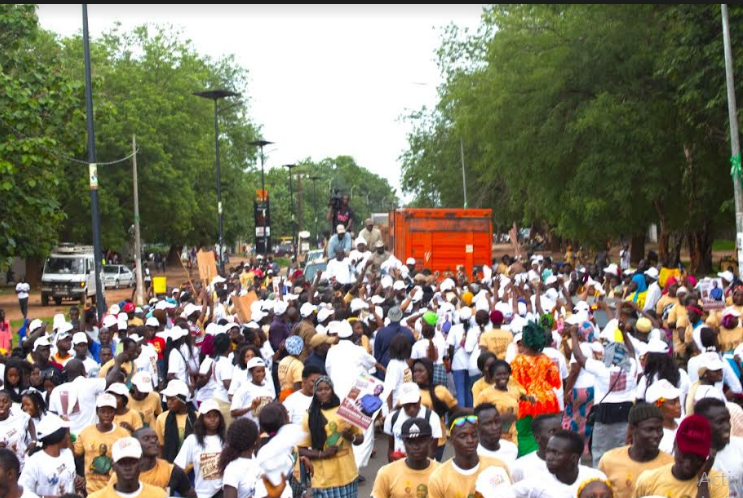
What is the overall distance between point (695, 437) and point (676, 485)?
0.87 ft

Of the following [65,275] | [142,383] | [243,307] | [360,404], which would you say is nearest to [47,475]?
[142,383]

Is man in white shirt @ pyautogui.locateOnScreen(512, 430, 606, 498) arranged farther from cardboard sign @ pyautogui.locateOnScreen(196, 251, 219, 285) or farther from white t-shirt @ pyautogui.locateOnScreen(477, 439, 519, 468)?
cardboard sign @ pyautogui.locateOnScreen(196, 251, 219, 285)

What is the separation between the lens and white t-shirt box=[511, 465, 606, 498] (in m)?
5.34

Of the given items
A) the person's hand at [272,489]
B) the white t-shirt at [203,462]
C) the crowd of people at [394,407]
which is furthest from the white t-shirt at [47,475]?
the person's hand at [272,489]

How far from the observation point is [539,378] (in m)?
8.62

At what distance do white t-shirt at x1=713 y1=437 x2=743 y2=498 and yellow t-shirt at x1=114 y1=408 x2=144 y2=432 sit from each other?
13.9ft

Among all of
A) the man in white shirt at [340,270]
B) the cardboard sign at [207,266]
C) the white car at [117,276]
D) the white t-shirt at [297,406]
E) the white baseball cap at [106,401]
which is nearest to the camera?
the white baseball cap at [106,401]

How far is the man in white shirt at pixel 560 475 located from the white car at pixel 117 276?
160 feet

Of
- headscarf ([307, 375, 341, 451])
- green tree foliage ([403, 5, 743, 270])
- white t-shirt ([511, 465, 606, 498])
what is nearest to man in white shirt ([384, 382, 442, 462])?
headscarf ([307, 375, 341, 451])

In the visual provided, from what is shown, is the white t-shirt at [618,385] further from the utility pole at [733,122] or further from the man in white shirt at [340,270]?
the utility pole at [733,122]

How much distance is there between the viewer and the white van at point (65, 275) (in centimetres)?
4188

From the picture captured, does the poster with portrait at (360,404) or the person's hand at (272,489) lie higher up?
the poster with portrait at (360,404)

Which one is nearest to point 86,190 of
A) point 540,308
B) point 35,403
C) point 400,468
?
point 540,308

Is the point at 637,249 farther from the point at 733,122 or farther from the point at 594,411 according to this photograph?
the point at 594,411
